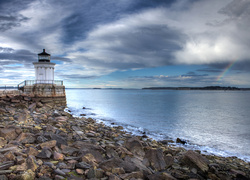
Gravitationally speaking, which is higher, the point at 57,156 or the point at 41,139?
the point at 41,139

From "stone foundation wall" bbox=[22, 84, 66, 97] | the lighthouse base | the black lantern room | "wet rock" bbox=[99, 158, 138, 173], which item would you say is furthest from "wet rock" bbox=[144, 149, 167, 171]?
the black lantern room

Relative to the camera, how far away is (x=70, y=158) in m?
6.79

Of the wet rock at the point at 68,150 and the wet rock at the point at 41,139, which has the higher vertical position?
the wet rock at the point at 41,139

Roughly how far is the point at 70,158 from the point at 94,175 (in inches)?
61.4

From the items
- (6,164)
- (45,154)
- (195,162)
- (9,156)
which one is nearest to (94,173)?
(45,154)

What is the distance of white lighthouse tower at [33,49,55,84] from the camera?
100 ft

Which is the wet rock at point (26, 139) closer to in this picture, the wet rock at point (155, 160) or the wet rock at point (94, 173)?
the wet rock at point (94, 173)

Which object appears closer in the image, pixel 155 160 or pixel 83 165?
pixel 83 165

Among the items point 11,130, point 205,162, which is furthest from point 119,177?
point 11,130

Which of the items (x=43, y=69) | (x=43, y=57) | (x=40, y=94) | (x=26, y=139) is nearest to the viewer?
(x=26, y=139)

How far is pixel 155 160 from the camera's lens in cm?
777

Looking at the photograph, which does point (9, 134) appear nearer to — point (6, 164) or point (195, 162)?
point (6, 164)

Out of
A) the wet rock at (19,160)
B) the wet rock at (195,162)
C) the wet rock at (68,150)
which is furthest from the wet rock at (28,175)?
the wet rock at (195,162)

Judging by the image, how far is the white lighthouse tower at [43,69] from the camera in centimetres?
3056
